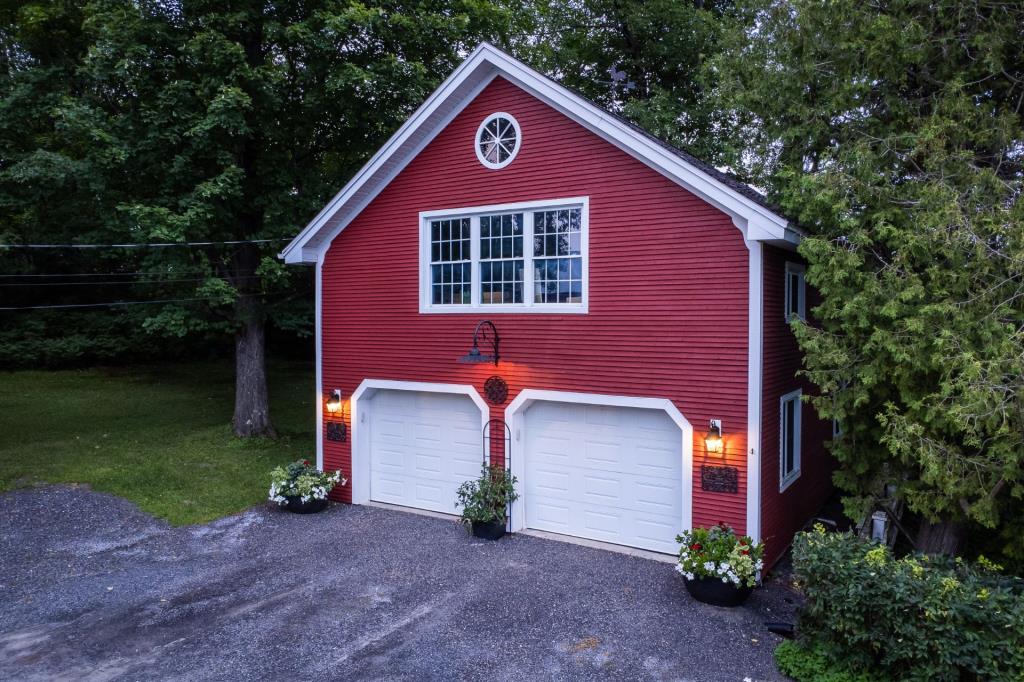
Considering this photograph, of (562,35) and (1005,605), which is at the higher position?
(562,35)

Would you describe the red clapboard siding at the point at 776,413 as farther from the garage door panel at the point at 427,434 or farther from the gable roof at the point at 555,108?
the garage door panel at the point at 427,434

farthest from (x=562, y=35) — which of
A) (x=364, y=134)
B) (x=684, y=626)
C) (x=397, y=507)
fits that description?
(x=684, y=626)

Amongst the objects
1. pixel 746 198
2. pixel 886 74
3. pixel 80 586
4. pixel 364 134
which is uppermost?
pixel 364 134

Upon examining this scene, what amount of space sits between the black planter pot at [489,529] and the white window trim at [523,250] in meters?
3.29

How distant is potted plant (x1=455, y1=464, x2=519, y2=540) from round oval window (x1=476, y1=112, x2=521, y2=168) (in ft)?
16.0

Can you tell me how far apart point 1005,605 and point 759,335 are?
151 inches

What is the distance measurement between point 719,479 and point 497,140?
6.08m

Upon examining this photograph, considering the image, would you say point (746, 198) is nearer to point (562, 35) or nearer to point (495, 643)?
point (495, 643)

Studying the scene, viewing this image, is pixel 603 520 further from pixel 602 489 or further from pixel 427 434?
pixel 427 434

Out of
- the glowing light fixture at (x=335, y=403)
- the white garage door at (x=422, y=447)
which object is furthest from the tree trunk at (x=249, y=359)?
the white garage door at (x=422, y=447)

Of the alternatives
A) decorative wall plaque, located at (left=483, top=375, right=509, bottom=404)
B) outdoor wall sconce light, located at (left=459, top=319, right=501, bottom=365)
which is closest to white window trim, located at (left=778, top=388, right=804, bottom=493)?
decorative wall plaque, located at (left=483, top=375, right=509, bottom=404)

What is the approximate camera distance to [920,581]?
6191 mm

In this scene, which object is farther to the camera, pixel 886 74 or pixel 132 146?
pixel 132 146

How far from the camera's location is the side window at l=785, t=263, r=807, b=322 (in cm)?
993
